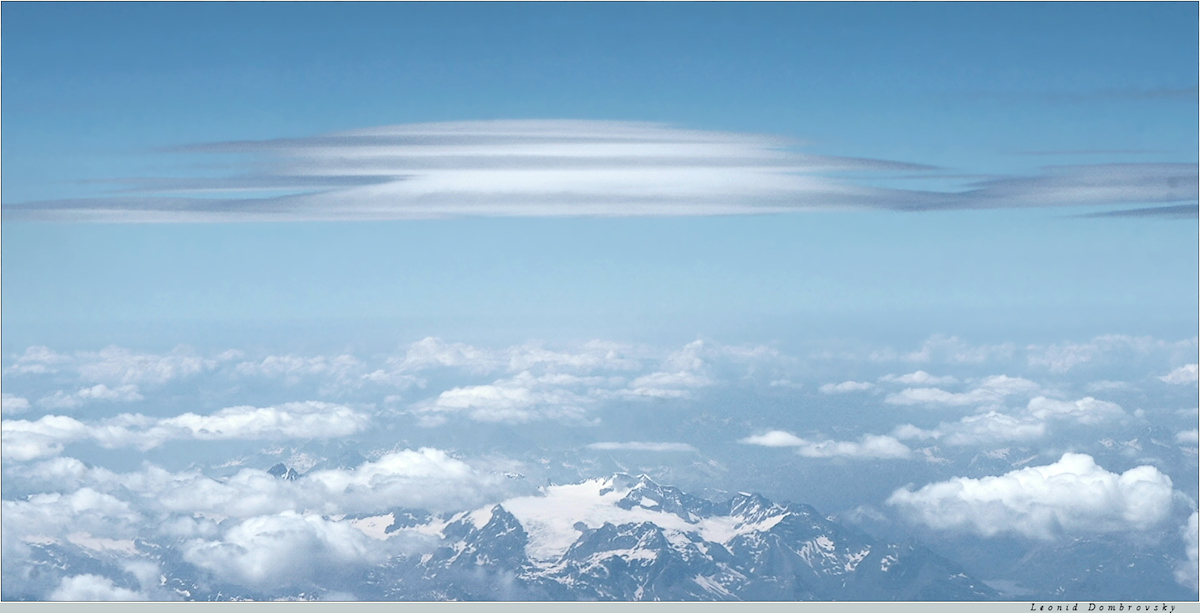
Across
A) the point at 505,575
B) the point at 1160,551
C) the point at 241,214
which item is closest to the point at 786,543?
the point at 505,575

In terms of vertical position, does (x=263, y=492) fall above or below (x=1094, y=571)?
above

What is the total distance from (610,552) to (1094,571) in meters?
4.58

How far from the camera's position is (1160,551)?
895cm

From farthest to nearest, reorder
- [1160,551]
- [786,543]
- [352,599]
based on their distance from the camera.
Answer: [786,543] < [1160,551] < [352,599]

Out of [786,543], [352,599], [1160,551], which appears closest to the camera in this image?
[352,599]

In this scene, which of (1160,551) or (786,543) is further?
(786,543)

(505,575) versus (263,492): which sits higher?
(263,492)

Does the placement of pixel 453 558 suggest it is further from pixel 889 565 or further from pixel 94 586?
pixel 889 565

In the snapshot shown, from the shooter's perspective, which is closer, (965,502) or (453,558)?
(453,558)

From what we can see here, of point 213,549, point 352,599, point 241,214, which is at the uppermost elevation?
point 241,214

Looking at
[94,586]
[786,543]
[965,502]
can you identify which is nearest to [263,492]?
[94,586]

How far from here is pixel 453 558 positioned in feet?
29.9

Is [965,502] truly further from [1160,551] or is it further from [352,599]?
[352,599]

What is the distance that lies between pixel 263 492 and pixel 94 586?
1.60 metres
